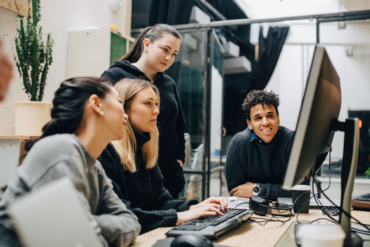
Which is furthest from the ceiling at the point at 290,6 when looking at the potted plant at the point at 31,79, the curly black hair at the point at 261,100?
the potted plant at the point at 31,79

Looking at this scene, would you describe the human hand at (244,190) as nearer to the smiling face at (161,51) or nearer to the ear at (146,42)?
the smiling face at (161,51)

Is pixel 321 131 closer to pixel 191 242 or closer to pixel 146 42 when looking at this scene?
pixel 191 242

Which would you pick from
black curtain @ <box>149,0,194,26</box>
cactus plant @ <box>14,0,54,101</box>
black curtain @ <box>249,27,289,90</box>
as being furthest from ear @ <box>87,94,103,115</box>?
black curtain @ <box>249,27,289,90</box>

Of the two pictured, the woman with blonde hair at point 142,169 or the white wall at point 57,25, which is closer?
the woman with blonde hair at point 142,169

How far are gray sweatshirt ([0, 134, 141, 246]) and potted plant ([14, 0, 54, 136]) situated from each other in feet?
4.41

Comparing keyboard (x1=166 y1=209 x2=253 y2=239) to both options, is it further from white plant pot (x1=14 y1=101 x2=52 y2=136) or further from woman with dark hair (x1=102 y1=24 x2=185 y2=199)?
white plant pot (x1=14 y1=101 x2=52 y2=136)

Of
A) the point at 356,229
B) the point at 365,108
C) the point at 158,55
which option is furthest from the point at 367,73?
the point at 356,229

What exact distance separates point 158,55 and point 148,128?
61cm

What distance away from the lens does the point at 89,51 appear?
2906mm

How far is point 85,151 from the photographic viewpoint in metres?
0.83

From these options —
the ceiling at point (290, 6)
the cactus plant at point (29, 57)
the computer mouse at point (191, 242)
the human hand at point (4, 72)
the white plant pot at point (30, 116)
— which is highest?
the ceiling at point (290, 6)

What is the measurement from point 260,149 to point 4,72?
5.55 ft

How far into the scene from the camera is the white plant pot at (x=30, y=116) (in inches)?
82.5

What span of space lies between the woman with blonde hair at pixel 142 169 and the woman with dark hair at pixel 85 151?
29cm
